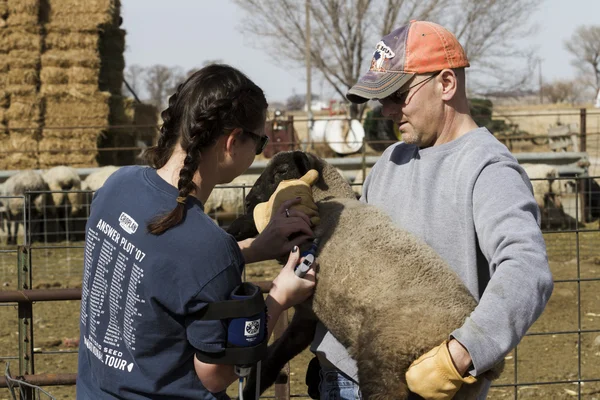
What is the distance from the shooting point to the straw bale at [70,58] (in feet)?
50.7

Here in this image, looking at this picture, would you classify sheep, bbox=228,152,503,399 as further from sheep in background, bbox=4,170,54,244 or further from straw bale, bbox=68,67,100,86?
straw bale, bbox=68,67,100,86

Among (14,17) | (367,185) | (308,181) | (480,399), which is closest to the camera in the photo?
(480,399)

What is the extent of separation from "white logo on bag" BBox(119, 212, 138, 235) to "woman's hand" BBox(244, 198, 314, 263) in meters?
0.78

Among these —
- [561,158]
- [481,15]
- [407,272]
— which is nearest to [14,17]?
[561,158]

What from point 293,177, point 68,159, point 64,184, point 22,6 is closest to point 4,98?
point 68,159

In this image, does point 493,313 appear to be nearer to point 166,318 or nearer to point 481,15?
point 166,318

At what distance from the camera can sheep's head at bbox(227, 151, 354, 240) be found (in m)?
3.40

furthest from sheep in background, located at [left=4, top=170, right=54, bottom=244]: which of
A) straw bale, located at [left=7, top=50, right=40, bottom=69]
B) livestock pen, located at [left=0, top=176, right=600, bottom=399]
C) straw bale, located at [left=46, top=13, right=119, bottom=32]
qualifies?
straw bale, located at [left=46, top=13, right=119, bottom=32]

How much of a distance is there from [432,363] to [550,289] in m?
0.41

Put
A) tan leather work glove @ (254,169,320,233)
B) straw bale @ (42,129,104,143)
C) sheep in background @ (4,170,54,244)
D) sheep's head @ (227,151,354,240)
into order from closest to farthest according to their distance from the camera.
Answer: tan leather work glove @ (254,169,320,233), sheep's head @ (227,151,354,240), sheep in background @ (4,170,54,244), straw bale @ (42,129,104,143)

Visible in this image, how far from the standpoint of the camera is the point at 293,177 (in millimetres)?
3422

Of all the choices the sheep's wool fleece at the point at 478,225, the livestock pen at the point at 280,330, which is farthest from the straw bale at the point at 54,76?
the sheep's wool fleece at the point at 478,225

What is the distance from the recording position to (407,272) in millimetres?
2604

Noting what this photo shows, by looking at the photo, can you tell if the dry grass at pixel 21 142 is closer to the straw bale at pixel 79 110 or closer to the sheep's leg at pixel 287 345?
the straw bale at pixel 79 110
